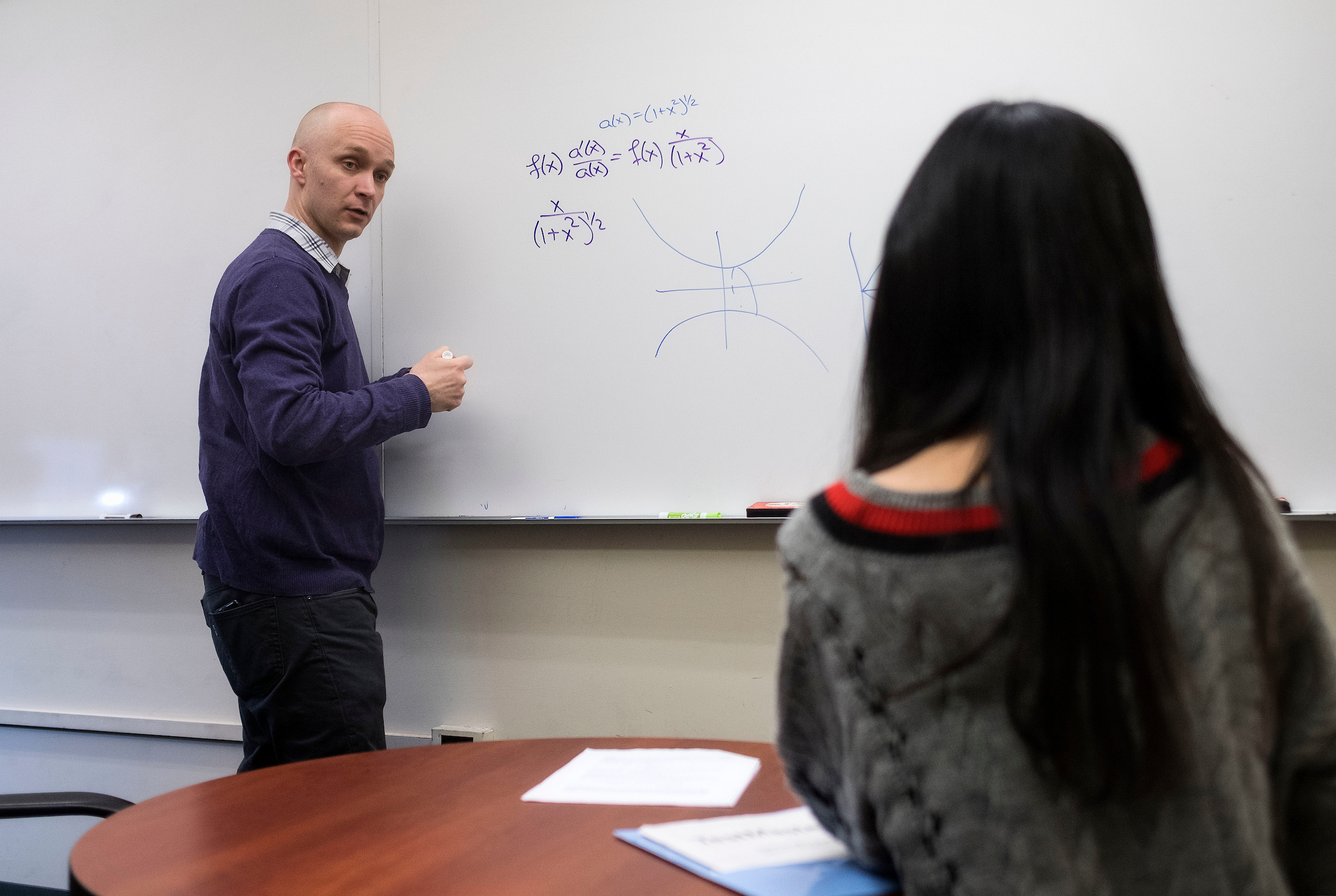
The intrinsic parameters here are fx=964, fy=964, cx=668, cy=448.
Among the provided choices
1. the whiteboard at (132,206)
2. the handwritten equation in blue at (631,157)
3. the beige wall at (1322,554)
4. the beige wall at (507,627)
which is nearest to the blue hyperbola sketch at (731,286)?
the handwritten equation in blue at (631,157)

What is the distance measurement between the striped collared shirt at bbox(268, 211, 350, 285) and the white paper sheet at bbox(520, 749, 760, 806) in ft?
3.87

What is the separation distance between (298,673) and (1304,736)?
1537 millimetres

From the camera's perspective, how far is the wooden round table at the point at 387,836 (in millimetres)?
760

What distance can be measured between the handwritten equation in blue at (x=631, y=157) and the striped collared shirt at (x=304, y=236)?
18.3 inches

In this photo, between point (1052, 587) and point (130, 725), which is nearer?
point (1052, 587)

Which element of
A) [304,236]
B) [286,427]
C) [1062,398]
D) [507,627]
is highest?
[304,236]

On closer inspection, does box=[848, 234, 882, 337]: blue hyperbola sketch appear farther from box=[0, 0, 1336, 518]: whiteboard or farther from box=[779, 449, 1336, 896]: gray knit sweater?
box=[779, 449, 1336, 896]: gray knit sweater

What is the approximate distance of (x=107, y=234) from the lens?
7.91ft

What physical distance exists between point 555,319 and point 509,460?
0.32m

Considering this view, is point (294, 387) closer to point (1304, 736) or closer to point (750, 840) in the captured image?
point (750, 840)

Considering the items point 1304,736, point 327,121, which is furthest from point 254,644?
point 1304,736

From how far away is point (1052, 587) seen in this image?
544 millimetres

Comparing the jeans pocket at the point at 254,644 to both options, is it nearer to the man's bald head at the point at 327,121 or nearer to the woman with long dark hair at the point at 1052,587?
the man's bald head at the point at 327,121

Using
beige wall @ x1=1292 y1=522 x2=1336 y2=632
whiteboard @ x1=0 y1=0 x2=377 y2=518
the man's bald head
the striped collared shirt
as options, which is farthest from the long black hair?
whiteboard @ x1=0 y1=0 x2=377 y2=518
